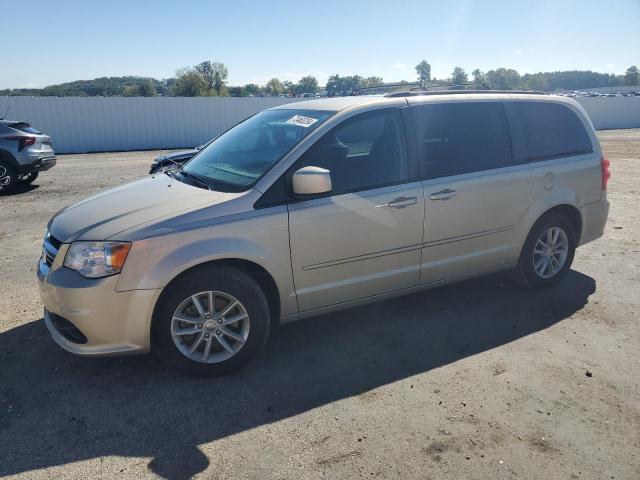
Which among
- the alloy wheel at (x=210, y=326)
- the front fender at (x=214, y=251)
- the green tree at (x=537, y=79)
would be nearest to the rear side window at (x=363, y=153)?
the front fender at (x=214, y=251)

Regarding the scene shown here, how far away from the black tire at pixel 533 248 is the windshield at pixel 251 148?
93.8 inches

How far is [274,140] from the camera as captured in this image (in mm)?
4105

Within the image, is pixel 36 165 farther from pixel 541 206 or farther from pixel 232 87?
pixel 232 87

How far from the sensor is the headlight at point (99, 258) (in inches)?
126

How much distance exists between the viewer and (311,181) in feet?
11.4

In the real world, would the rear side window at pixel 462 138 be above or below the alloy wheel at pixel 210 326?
above

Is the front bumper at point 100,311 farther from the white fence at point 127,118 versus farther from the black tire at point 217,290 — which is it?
the white fence at point 127,118

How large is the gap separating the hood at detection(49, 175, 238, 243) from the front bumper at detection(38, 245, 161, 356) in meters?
0.23

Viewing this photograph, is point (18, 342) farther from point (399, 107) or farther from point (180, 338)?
point (399, 107)

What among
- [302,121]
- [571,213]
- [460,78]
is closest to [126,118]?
[460,78]

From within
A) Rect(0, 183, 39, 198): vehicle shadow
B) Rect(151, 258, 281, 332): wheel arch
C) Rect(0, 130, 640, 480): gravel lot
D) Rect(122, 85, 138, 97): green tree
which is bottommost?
Rect(0, 130, 640, 480): gravel lot

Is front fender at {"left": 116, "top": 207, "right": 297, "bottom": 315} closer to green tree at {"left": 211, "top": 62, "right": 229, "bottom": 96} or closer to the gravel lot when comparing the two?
the gravel lot

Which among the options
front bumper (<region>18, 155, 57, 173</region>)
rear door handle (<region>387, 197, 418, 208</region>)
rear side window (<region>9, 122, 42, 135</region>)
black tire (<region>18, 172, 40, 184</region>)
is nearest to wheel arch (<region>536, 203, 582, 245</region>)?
rear door handle (<region>387, 197, 418, 208</region>)

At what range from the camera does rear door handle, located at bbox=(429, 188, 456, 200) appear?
415 centimetres
